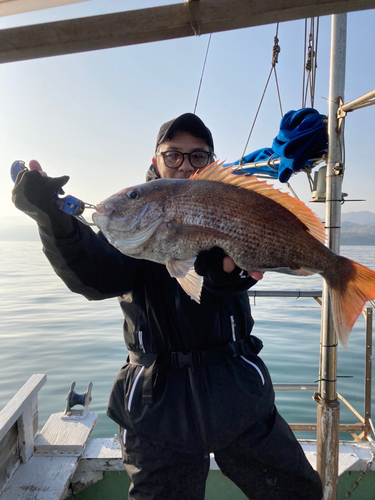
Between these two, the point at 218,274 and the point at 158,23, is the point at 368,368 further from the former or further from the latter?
the point at 158,23

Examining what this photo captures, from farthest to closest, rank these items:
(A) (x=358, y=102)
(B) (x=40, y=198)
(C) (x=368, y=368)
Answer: (C) (x=368, y=368)
(A) (x=358, y=102)
(B) (x=40, y=198)

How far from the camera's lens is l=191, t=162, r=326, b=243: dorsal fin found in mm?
1994

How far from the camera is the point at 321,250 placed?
193 centimetres

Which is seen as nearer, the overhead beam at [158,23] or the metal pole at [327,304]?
the overhead beam at [158,23]

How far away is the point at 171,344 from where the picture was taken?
7.69ft

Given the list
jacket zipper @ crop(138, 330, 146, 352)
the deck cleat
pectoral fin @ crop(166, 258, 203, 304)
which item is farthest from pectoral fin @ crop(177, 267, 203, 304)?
the deck cleat

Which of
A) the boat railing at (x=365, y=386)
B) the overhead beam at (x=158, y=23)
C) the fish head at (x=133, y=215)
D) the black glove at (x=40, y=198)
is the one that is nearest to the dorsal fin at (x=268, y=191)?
the fish head at (x=133, y=215)

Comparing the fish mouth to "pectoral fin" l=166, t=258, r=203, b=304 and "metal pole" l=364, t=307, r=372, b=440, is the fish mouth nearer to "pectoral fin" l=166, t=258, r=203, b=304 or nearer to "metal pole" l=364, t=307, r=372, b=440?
"pectoral fin" l=166, t=258, r=203, b=304

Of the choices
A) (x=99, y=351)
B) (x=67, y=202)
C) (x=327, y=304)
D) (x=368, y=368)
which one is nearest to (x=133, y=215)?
(x=67, y=202)

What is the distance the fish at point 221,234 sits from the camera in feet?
6.14

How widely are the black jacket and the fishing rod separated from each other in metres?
0.15

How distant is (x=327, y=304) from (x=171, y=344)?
1.55 m

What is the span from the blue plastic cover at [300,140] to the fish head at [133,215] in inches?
67.9

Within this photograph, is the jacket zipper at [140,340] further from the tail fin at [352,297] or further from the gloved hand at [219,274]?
the tail fin at [352,297]
